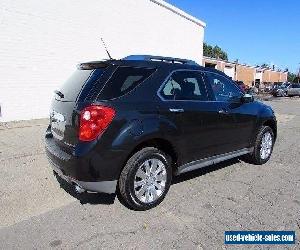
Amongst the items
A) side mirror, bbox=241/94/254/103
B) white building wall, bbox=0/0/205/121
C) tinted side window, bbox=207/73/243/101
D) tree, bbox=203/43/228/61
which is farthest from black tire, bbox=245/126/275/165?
tree, bbox=203/43/228/61

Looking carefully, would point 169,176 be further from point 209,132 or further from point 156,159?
point 209,132

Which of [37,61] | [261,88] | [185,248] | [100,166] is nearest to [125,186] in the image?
[100,166]

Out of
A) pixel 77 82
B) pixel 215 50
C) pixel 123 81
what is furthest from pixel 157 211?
pixel 215 50

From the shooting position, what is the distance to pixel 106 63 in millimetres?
4348

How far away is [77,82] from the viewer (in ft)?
14.7

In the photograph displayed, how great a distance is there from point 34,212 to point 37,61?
350 inches

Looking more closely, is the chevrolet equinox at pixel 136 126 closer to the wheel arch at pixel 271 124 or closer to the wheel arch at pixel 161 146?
the wheel arch at pixel 161 146

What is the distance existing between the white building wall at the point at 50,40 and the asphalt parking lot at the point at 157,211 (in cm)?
598

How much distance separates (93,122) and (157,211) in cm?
138

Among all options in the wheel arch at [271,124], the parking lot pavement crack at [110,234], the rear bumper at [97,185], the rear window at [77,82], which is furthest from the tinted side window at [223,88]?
the parking lot pavement crack at [110,234]

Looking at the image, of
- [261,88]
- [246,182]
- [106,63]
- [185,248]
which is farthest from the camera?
[261,88]

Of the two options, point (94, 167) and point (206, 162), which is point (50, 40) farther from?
point (94, 167)

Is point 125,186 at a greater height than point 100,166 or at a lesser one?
lesser

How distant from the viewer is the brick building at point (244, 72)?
132ft
